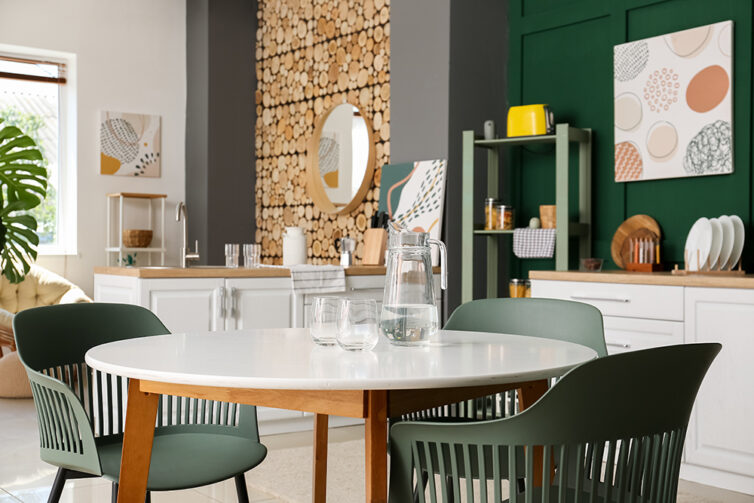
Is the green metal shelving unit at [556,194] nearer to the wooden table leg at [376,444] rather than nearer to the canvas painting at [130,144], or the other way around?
the wooden table leg at [376,444]

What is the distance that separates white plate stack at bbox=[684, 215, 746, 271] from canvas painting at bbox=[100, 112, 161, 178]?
4507 mm

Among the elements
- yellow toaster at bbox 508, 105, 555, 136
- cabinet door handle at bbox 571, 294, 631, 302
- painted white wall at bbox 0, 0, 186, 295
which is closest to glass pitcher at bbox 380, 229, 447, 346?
cabinet door handle at bbox 571, 294, 631, 302

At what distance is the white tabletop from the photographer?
144cm

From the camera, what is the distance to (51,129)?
659 cm

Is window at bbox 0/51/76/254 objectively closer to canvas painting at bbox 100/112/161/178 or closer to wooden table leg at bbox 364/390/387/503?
canvas painting at bbox 100/112/161/178

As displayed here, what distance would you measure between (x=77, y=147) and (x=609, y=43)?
4127 mm

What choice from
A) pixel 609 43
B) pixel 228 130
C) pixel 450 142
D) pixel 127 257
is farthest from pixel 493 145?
pixel 127 257

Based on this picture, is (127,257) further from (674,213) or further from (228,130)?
(674,213)

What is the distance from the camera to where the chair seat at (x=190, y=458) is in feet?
6.15

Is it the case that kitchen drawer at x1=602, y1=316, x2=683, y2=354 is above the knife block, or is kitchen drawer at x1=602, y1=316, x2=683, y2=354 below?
below

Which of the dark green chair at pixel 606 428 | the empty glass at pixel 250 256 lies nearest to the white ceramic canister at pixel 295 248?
the empty glass at pixel 250 256

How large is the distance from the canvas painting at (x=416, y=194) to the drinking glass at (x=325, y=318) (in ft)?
9.27

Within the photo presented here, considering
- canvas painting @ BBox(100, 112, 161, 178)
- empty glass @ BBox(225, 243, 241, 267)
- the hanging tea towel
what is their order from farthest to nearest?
canvas painting @ BBox(100, 112, 161, 178)
empty glass @ BBox(225, 243, 241, 267)
the hanging tea towel

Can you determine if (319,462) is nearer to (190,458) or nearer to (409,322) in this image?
(190,458)
